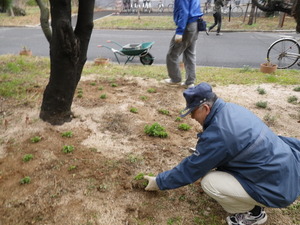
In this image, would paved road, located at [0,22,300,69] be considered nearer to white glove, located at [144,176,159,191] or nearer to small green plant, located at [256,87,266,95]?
small green plant, located at [256,87,266,95]

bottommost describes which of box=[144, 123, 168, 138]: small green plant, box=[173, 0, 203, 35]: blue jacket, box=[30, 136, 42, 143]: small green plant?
box=[144, 123, 168, 138]: small green plant

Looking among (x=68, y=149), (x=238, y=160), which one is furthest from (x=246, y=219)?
(x=68, y=149)

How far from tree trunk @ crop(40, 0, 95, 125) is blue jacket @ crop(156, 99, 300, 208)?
7.57 ft

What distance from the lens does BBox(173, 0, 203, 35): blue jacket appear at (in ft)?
17.2

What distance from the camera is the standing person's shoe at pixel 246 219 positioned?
2.57m

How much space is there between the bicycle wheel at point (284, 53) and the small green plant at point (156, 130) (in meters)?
5.77

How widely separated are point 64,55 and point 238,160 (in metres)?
2.72

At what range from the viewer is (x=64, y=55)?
3758mm

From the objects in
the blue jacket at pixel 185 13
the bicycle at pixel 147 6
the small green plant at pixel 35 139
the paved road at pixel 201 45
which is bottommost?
the paved road at pixel 201 45

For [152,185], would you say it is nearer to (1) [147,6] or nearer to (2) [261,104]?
(2) [261,104]

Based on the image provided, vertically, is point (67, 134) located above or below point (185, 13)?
below

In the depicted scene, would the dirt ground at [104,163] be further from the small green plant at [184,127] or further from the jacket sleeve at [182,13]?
the jacket sleeve at [182,13]

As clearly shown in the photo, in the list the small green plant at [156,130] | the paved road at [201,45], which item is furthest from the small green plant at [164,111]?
the paved road at [201,45]

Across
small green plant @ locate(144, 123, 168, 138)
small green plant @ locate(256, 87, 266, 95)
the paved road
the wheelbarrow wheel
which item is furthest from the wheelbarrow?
small green plant @ locate(144, 123, 168, 138)
